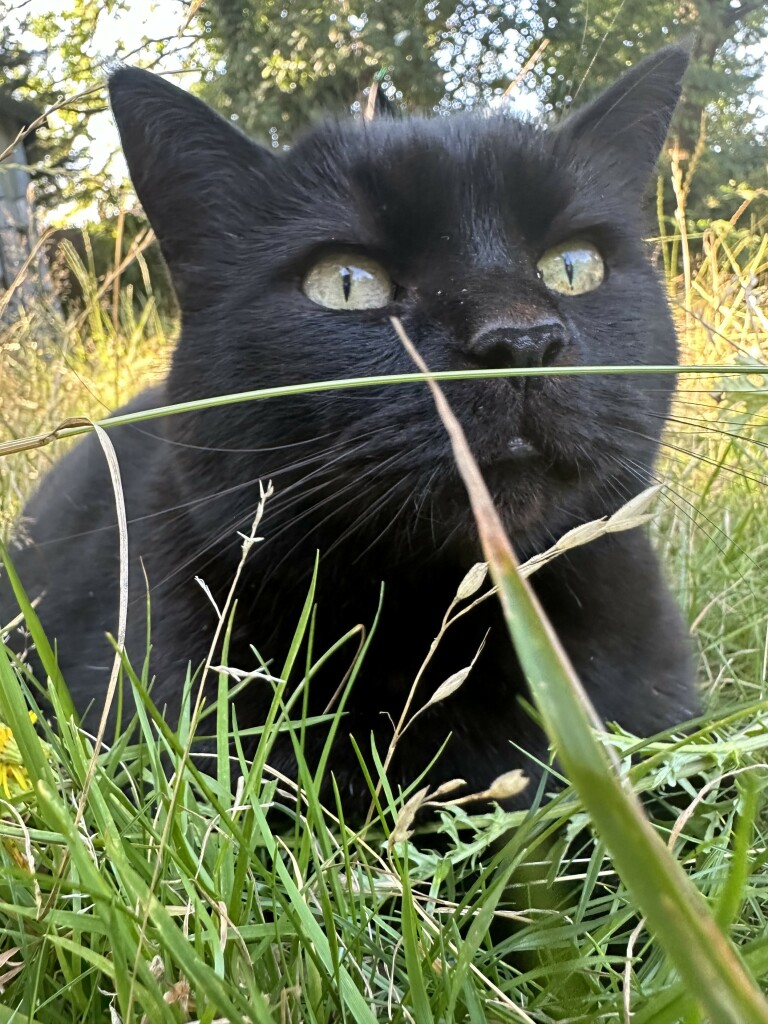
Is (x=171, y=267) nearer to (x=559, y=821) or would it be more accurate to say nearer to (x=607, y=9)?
(x=559, y=821)

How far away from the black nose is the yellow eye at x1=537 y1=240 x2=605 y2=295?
221mm

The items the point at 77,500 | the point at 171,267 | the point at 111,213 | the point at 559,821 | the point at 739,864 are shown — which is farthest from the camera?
the point at 111,213

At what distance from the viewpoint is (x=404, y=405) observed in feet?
2.38

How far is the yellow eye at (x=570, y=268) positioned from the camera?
93 centimetres

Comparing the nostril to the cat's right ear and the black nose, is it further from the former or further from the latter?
the cat's right ear

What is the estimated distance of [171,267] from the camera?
1.05m

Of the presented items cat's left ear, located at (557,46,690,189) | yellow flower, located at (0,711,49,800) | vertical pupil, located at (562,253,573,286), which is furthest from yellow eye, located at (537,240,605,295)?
yellow flower, located at (0,711,49,800)

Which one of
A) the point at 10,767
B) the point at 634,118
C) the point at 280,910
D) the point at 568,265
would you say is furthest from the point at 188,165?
the point at 280,910

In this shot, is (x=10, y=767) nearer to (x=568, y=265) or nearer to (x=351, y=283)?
(x=351, y=283)

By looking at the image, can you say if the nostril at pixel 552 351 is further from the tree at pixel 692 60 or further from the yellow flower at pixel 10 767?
the tree at pixel 692 60

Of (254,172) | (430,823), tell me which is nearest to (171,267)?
(254,172)

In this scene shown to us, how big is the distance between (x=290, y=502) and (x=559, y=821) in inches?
18.1

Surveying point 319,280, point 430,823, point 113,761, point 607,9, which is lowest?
point 430,823

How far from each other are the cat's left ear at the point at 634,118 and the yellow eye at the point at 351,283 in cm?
35
